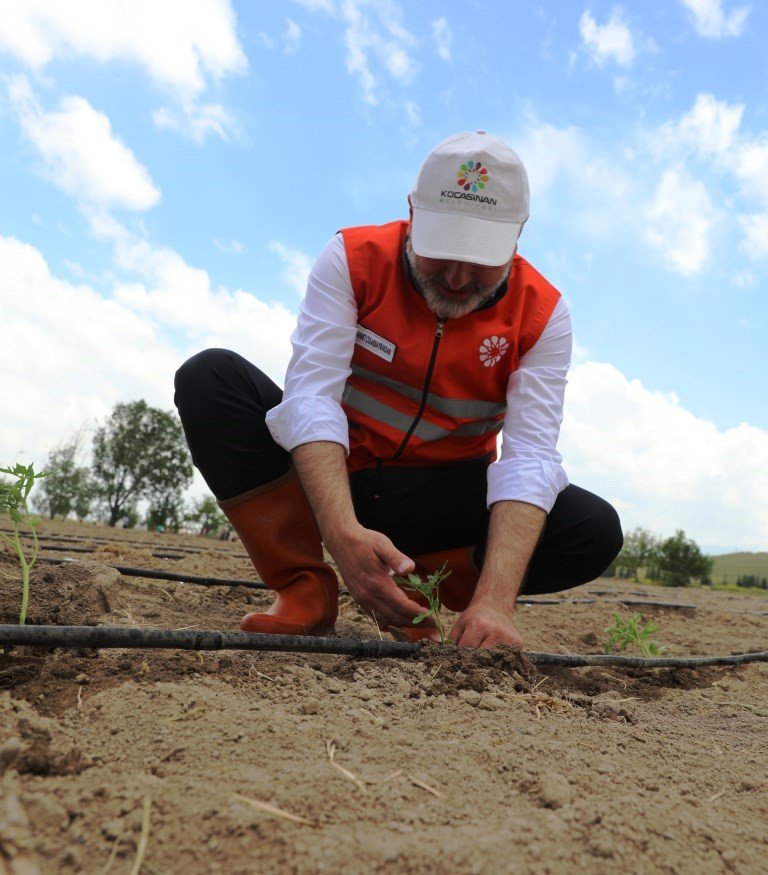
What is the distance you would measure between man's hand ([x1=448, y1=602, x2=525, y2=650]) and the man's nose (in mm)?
1012

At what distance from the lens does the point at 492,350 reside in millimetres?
2535

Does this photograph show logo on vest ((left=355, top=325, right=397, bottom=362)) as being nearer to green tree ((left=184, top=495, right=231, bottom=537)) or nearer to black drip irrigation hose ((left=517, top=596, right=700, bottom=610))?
black drip irrigation hose ((left=517, top=596, right=700, bottom=610))

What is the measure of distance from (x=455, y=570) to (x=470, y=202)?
1399 millimetres

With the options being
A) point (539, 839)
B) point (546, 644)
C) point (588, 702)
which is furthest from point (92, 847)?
point (546, 644)

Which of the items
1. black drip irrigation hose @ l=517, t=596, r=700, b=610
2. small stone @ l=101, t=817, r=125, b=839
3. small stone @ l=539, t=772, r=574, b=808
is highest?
black drip irrigation hose @ l=517, t=596, r=700, b=610

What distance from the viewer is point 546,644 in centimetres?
329

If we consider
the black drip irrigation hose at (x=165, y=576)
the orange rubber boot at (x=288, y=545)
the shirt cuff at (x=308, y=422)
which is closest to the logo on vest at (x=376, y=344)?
the shirt cuff at (x=308, y=422)

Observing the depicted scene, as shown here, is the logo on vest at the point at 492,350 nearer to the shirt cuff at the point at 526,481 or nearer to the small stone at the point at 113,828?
the shirt cuff at the point at 526,481

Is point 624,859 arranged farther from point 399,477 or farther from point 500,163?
point 500,163

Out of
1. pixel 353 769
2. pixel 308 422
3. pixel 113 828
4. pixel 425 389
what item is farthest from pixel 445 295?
pixel 113 828

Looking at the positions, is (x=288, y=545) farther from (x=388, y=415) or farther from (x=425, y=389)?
(x=425, y=389)

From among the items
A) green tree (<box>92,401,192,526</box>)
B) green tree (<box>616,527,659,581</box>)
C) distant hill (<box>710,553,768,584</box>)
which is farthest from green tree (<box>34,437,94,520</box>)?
distant hill (<box>710,553,768,584</box>)

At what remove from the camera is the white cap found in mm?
2262

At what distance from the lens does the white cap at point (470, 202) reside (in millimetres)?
2262
